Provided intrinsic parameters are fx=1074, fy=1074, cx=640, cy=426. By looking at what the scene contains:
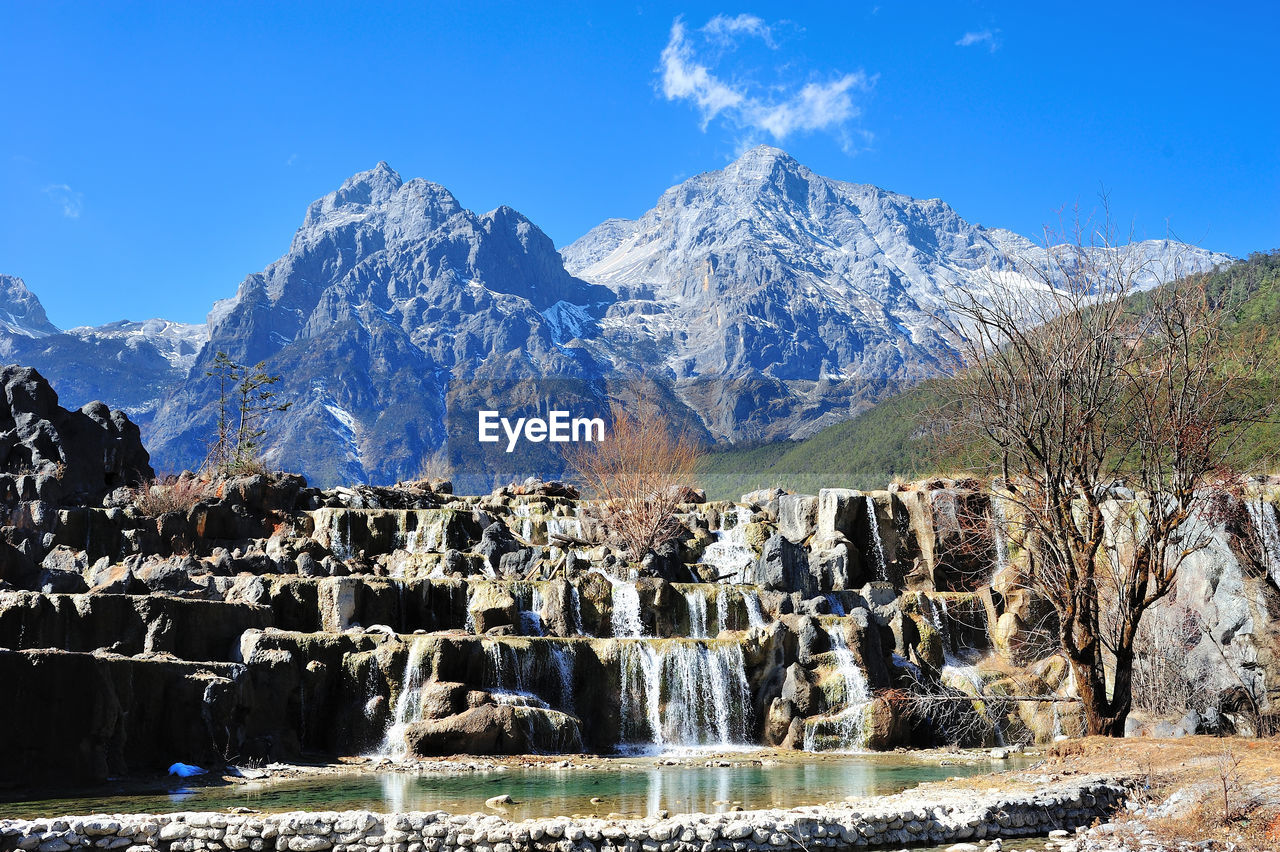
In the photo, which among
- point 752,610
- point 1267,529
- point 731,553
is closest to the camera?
point 752,610

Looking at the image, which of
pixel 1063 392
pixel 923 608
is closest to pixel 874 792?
pixel 1063 392

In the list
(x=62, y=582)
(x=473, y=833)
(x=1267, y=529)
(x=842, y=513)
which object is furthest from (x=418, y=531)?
(x=1267, y=529)

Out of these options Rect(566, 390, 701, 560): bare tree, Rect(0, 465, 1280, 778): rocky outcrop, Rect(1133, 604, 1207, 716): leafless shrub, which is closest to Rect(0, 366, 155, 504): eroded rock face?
Rect(0, 465, 1280, 778): rocky outcrop

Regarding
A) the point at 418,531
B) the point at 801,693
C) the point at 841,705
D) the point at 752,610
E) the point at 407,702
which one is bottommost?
the point at 841,705

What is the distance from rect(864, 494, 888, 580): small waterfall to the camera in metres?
43.7

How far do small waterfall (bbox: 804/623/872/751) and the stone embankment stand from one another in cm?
1473

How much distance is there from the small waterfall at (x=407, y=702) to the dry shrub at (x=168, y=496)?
16.8m

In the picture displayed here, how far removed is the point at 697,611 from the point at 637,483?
14300 mm

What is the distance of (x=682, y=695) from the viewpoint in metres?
30.0

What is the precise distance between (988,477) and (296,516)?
31152mm

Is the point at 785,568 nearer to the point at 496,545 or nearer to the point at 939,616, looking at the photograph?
the point at 939,616

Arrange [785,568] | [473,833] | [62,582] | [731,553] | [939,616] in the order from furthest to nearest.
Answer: [731,553] < [785,568] < [939,616] < [62,582] < [473,833]

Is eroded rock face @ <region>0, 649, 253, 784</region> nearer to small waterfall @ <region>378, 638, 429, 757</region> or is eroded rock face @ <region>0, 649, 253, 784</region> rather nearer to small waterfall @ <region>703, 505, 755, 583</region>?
small waterfall @ <region>378, 638, 429, 757</region>

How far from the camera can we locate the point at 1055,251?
52.6 feet
